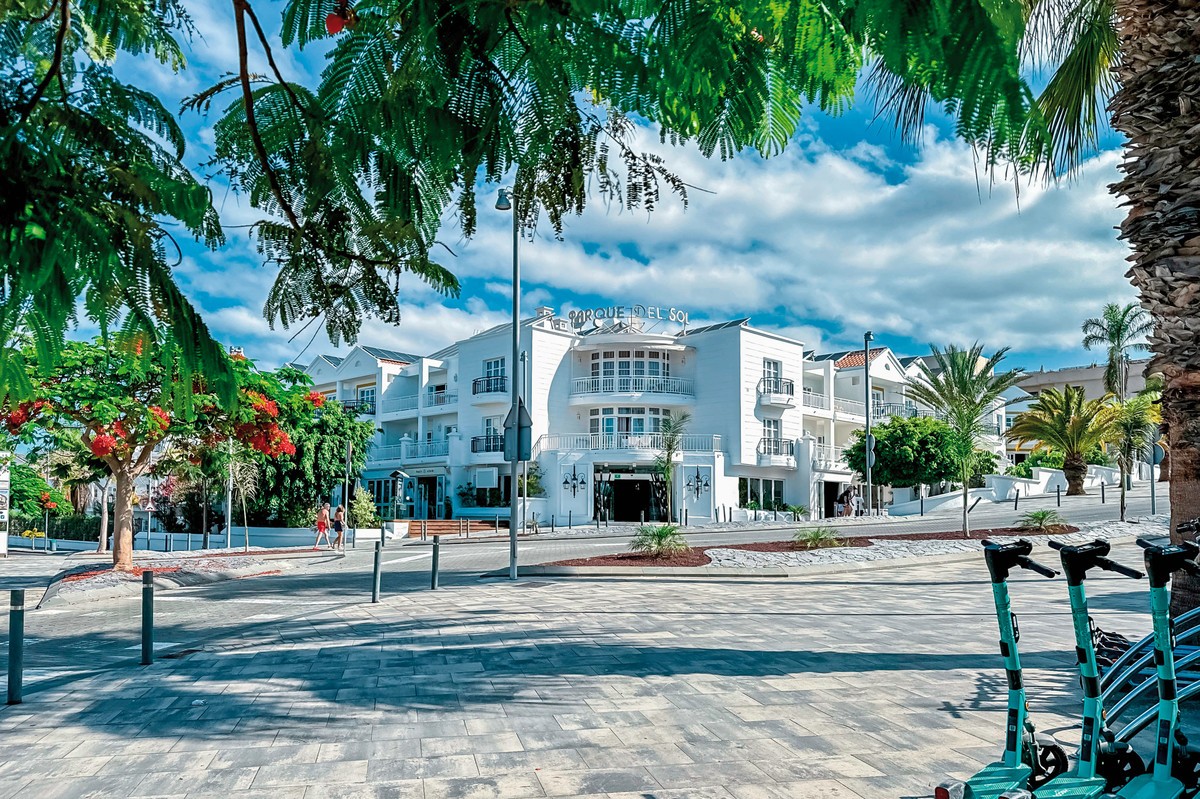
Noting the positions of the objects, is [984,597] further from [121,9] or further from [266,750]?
[121,9]

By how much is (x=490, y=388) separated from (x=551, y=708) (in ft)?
136

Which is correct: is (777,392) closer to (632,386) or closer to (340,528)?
(632,386)

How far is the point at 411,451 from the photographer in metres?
50.4

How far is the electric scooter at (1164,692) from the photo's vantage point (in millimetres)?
3094

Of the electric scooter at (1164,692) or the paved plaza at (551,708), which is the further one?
the paved plaza at (551,708)

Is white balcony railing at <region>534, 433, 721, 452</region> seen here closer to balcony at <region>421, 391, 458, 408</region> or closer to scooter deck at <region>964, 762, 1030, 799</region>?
balcony at <region>421, 391, 458, 408</region>

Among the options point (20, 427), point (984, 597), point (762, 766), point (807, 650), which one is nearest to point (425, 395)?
point (20, 427)

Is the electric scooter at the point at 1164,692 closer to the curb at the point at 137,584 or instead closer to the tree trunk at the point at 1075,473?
the curb at the point at 137,584

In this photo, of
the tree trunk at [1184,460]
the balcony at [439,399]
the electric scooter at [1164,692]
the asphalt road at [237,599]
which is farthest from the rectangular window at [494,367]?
the electric scooter at [1164,692]

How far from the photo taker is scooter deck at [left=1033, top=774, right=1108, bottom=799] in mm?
3318

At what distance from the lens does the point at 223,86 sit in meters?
3.30

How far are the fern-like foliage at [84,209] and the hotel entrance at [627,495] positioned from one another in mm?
40514

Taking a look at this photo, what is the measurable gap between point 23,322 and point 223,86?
1.23 meters

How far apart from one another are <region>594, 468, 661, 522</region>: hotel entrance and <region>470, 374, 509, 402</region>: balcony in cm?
686
